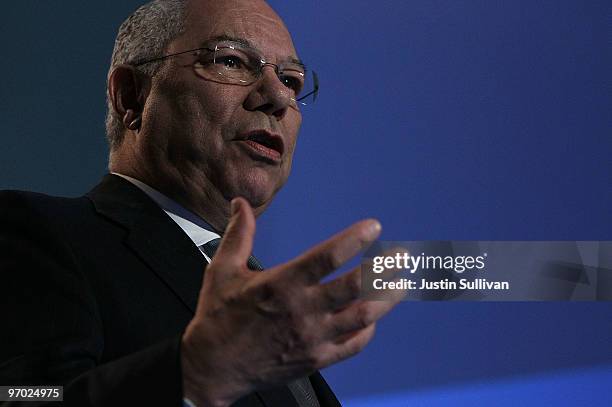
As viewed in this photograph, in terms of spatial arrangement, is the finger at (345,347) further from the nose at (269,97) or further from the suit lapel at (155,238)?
the nose at (269,97)

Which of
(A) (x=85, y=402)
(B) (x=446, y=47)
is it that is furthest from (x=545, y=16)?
(A) (x=85, y=402)

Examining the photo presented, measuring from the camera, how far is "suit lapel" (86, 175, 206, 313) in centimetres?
99

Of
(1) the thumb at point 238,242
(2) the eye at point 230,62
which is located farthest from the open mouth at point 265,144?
(1) the thumb at point 238,242

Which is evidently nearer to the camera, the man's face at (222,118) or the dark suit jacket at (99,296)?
the dark suit jacket at (99,296)

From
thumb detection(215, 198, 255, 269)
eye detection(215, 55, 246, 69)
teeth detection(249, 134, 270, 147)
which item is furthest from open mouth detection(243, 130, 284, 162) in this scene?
thumb detection(215, 198, 255, 269)

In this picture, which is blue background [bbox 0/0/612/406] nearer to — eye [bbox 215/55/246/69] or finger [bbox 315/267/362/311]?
eye [bbox 215/55/246/69]

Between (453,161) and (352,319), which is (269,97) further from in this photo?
(453,161)

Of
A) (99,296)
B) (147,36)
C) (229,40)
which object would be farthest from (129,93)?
(99,296)

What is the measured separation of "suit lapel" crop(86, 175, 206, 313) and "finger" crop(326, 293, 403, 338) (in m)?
0.42

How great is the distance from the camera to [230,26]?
4.18ft

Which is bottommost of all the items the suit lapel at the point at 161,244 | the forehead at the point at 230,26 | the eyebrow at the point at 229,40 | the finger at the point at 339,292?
the finger at the point at 339,292

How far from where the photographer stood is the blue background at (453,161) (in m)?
1.80

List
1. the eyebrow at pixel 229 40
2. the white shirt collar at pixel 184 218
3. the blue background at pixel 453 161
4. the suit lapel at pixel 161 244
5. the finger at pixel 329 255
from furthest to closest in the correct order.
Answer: the blue background at pixel 453 161 < the eyebrow at pixel 229 40 < the white shirt collar at pixel 184 218 < the suit lapel at pixel 161 244 < the finger at pixel 329 255

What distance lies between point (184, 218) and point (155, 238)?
0.44ft
